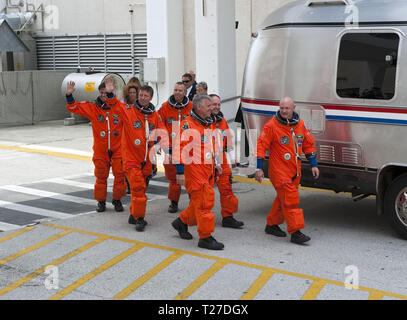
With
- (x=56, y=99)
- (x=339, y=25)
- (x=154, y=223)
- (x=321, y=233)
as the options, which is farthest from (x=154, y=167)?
(x=56, y=99)

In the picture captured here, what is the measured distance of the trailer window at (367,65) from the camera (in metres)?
7.60

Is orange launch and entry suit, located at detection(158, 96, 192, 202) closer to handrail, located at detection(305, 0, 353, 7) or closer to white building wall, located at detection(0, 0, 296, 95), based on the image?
handrail, located at detection(305, 0, 353, 7)

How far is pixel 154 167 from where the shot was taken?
28.6 feet

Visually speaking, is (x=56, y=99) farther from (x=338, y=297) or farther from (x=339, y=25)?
(x=338, y=297)

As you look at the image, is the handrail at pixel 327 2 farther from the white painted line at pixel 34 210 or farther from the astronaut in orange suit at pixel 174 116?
the white painted line at pixel 34 210

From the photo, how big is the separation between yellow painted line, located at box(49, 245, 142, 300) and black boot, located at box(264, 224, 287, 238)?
1.65 m

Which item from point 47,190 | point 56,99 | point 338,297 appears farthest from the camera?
point 56,99

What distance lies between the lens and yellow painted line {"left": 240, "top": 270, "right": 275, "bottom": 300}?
6.04m

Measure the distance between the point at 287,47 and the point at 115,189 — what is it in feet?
10.5

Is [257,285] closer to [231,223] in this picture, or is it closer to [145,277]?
[145,277]

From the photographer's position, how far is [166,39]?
51.9 ft

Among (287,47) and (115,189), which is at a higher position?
(287,47)

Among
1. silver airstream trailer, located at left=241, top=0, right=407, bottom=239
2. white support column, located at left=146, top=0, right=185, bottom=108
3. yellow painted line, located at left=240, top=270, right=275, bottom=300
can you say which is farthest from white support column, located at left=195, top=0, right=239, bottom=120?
yellow painted line, located at left=240, top=270, right=275, bottom=300

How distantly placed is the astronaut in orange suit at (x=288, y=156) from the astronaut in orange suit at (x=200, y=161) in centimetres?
66
